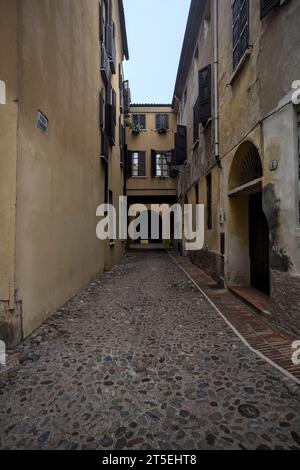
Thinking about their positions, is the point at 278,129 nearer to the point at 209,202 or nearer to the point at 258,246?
the point at 258,246

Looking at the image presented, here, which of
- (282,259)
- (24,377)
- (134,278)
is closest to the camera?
(24,377)

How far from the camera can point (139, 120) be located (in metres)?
18.1

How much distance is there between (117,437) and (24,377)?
1.20 metres

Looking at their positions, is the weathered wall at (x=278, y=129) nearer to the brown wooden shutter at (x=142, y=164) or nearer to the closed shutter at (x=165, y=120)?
the brown wooden shutter at (x=142, y=164)

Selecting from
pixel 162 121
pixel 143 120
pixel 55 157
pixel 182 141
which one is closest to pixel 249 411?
pixel 55 157

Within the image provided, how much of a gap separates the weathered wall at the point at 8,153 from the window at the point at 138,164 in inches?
582

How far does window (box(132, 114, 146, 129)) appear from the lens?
709 inches

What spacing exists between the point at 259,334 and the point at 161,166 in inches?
605

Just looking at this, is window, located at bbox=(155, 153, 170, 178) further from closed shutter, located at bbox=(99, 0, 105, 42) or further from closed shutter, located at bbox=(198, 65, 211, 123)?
closed shutter, located at bbox=(198, 65, 211, 123)

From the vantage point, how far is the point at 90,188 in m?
6.88

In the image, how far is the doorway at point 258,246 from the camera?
5.19 metres

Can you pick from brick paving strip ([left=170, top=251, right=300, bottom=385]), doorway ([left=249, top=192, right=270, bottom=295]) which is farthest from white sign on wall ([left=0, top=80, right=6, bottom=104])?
doorway ([left=249, top=192, right=270, bottom=295])
